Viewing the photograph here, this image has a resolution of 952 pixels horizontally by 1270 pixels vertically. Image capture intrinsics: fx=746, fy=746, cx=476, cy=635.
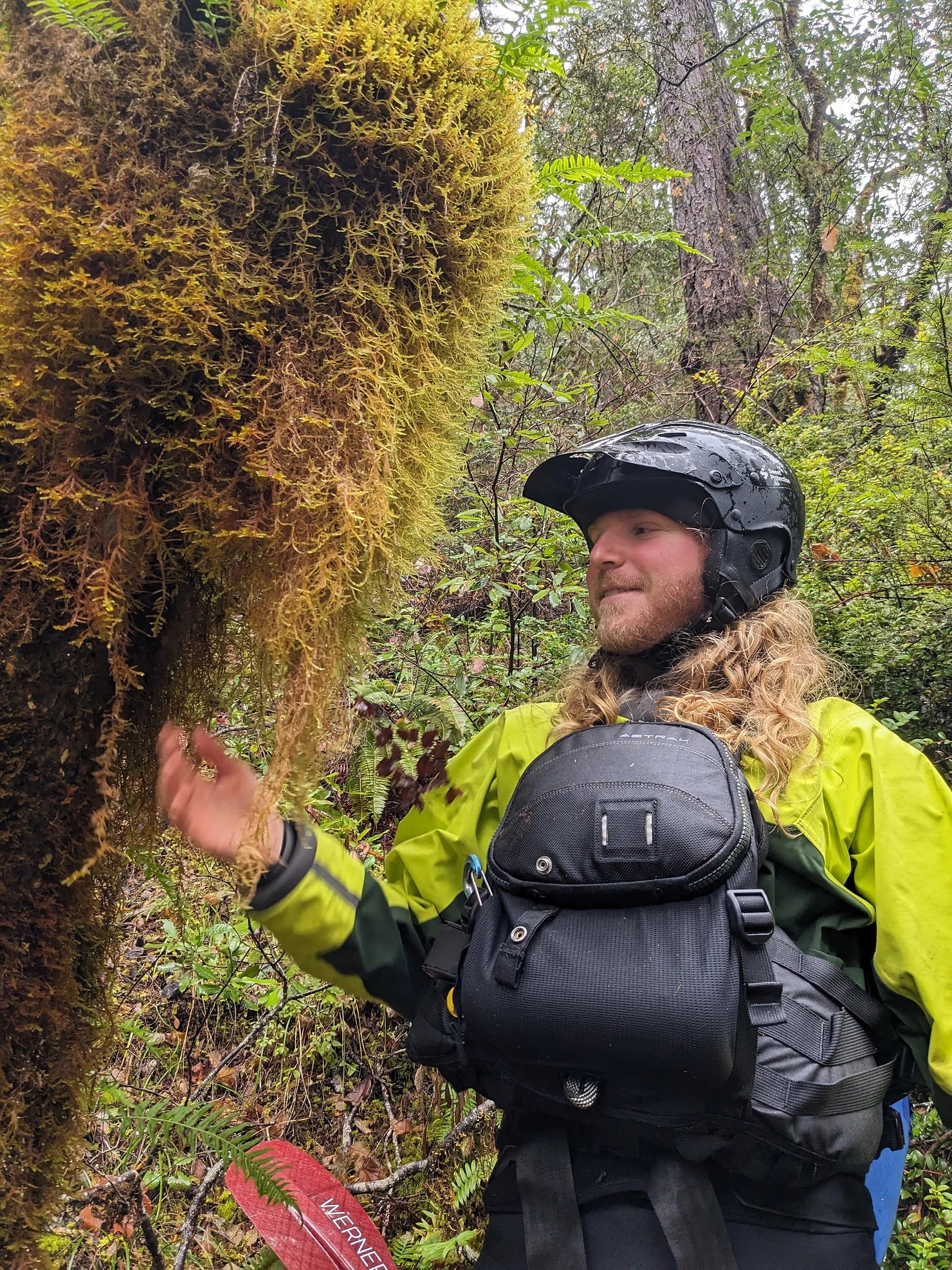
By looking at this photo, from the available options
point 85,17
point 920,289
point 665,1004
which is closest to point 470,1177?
point 665,1004

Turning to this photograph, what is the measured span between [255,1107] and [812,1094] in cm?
288

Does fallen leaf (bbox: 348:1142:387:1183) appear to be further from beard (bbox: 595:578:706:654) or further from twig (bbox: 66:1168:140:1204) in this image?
beard (bbox: 595:578:706:654)

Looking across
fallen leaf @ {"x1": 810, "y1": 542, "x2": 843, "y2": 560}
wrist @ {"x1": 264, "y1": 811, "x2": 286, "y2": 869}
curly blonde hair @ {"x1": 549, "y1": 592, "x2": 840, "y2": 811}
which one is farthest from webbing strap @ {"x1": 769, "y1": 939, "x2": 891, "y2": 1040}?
fallen leaf @ {"x1": 810, "y1": 542, "x2": 843, "y2": 560}

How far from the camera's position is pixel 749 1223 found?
1707 millimetres

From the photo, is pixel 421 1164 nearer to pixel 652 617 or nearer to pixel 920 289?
pixel 652 617

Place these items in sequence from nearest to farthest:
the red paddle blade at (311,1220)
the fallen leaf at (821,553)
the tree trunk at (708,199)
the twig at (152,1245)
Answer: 1. the red paddle blade at (311,1220)
2. the twig at (152,1245)
3. the fallen leaf at (821,553)
4. the tree trunk at (708,199)

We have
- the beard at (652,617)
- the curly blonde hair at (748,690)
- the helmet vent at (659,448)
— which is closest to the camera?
the curly blonde hair at (748,690)

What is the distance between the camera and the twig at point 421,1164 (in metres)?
2.79

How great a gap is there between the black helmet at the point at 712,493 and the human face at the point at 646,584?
0.05 metres

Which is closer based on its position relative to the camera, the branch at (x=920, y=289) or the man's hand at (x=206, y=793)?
the man's hand at (x=206, y=793)

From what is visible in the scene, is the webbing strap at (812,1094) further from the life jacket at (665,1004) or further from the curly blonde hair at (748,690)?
the curly blonde hair at (748,690)

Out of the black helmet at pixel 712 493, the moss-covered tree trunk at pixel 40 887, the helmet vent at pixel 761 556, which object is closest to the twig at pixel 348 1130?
the moss-covered tree trunk at pixel 40 887

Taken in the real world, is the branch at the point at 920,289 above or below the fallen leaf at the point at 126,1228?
above

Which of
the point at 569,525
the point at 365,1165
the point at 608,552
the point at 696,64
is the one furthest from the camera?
the point at 696,64
